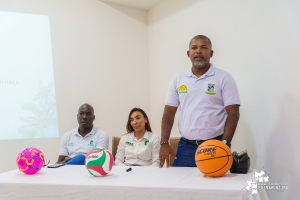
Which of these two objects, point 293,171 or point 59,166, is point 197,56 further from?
point 59,166

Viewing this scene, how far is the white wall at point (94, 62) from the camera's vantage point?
15.1 feet

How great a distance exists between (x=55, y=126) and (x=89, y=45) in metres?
1.67

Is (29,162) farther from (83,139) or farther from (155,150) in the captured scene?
(155,150)

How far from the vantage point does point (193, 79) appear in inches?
91.9

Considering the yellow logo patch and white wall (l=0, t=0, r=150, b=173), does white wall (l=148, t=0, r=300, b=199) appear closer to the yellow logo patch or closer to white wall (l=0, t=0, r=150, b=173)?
the yellow logo patch

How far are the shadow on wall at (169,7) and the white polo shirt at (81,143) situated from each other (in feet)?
8.67

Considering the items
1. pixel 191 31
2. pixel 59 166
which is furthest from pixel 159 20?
pixel 59 166

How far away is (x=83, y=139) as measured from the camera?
3363 millimetres

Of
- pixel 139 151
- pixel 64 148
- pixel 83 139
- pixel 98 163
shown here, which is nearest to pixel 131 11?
pixel 83 139

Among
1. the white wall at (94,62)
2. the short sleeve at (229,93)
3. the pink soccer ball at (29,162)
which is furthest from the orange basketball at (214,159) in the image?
the white wall at (94,62)

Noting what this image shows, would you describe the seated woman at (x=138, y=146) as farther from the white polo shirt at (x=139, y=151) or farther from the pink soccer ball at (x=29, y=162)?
the pink soccer ball at (x=29, y=162)

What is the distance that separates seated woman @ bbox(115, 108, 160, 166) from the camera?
2.96 metres

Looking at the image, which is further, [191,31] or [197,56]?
[191,31]

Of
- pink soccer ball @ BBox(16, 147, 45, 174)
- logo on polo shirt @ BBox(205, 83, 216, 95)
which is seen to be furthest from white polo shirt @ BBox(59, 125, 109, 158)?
logo on polo shirt @ BBox(205, 83, 216, 95)
